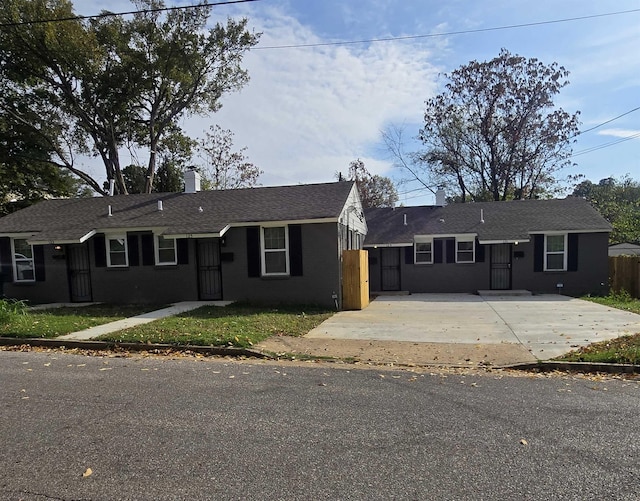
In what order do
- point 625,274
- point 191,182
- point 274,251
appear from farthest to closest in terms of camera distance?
point 191,182
point 625,274
point 274,251

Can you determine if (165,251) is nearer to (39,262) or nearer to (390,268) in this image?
(39,262)

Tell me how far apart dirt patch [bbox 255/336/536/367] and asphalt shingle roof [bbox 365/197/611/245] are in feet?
33.9

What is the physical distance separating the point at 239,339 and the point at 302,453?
4621 millimetres

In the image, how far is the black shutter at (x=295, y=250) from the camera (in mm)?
13492

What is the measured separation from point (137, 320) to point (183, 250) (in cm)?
404

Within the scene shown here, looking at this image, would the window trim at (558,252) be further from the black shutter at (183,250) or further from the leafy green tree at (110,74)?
the leafy green tree at (110,74)

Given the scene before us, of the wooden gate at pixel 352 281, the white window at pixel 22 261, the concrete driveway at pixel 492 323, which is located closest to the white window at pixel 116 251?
the white window at pixel 22 261

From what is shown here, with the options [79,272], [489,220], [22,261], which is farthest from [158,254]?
[489,220]

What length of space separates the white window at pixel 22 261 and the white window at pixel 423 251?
49.8 feet

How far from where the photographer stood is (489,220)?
19.1 metres

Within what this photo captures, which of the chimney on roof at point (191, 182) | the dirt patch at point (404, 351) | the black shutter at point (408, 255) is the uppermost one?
the chimney on roof at point (191, 182)

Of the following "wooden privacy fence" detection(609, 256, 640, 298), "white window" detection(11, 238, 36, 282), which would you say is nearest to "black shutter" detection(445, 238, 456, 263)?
"wooden privacy fence" detection(609, 256, 640, 298)

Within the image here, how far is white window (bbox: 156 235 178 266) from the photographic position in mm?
14609

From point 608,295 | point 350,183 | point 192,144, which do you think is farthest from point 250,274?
point 192,144
